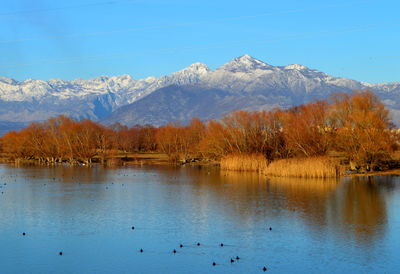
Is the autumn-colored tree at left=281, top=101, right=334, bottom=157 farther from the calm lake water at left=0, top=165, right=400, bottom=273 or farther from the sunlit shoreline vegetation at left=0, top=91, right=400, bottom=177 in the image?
the calm lake water at left=0, top=165, right=400, bottom=273

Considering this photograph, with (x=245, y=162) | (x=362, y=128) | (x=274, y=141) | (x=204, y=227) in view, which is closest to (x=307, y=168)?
(x=362, y=128)

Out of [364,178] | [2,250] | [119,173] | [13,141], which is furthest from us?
[13,141]

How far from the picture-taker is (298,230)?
3391 cm

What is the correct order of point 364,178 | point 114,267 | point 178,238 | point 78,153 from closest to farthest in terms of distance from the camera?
point 114,267 → point 178,238 → point 364,178 → point 78,153

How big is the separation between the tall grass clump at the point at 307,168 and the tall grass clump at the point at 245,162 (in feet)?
17.6

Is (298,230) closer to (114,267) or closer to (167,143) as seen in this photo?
(114,267)

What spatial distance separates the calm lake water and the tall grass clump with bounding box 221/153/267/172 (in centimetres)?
1386

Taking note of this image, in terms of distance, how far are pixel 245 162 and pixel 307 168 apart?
523 inches

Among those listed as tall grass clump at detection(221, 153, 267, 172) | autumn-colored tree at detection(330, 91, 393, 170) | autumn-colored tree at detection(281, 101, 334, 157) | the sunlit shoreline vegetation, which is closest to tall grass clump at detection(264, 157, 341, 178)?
the sunlit shoreline vegetation

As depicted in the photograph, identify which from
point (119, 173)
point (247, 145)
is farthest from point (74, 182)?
point (247, 145)

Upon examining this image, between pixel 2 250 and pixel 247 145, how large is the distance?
53517 mm

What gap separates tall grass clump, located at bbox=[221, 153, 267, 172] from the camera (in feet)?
239

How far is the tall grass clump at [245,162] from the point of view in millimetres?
72812

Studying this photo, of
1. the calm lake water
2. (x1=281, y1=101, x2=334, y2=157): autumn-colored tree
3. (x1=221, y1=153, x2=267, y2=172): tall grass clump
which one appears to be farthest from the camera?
(x1=221, y1=153, x2=267, y2=172): tall grass clump
